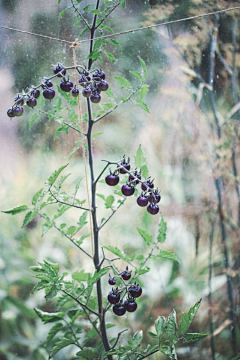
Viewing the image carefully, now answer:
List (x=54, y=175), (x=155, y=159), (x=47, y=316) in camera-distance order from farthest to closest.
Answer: (x=155, y=159), (x=47, y=316), (x=54, y=175)

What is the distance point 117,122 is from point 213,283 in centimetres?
56

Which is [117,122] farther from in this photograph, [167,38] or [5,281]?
[5,281]

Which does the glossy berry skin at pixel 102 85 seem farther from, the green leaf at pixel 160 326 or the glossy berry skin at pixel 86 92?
the green leaf at pixel 160 326

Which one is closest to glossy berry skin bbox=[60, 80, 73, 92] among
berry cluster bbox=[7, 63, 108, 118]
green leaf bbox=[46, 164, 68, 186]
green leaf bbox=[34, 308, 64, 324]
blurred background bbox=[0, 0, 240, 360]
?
berry cluster bbox=[7, 63, 108, 118]

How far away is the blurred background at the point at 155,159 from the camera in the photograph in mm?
779

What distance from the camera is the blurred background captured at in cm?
78

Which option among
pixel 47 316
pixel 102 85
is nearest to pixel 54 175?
pixel 102 85

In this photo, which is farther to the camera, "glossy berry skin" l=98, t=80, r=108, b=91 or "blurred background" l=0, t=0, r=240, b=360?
"blurred background" l=0, t=0, r=240, b=360

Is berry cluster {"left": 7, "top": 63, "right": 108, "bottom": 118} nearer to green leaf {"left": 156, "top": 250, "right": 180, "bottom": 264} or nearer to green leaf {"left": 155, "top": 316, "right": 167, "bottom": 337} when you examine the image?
green leaf {"left": 156, "top": 250, "right": 180, "bottom": 264}

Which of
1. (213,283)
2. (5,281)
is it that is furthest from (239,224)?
(5,281)

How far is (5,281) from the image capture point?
809 millimetres

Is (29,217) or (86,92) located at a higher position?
(86,92)

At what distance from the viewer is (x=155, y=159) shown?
2.85 ft

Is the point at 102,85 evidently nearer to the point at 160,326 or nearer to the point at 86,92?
the point at 86,92
